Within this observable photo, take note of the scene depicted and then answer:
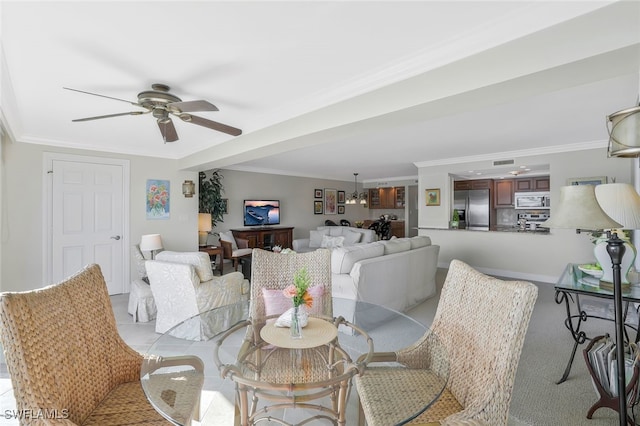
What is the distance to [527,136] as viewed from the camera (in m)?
4.32

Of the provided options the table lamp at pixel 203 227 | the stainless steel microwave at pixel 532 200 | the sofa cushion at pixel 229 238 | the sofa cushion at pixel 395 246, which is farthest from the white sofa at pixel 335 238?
the stainless steel microwave at pixel 532 200

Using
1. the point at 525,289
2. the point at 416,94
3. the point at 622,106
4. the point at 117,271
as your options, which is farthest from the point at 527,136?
the point at 117,271

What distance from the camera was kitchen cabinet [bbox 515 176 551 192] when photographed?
7.02 meters

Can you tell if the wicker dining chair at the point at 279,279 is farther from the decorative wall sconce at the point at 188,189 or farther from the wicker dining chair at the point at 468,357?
the decorative wall sconce at the point at 188,189

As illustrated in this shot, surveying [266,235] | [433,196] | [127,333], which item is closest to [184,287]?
[127,333]

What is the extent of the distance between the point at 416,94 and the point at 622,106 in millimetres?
2481

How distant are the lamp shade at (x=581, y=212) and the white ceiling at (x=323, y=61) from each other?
0.64 metres

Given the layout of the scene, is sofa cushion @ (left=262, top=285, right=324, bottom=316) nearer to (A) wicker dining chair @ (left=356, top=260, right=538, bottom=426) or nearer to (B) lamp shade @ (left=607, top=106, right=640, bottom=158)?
(A) wicker dining chair @ (left=356, top=260, right=538, bottom=426)

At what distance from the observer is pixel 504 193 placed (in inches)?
301

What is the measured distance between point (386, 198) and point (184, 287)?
812 centimetres

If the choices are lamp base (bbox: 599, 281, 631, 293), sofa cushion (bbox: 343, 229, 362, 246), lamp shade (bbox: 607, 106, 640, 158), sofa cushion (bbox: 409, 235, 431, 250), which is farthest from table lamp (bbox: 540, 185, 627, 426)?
sofa cushion (bbox: 343, 229, 362, 246)

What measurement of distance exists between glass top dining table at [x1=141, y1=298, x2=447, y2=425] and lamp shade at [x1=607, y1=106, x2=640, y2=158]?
1.45 metres

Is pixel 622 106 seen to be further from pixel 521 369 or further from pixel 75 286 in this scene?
pixel 75 286

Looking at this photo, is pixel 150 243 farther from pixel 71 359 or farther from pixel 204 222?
pixel 71 359
